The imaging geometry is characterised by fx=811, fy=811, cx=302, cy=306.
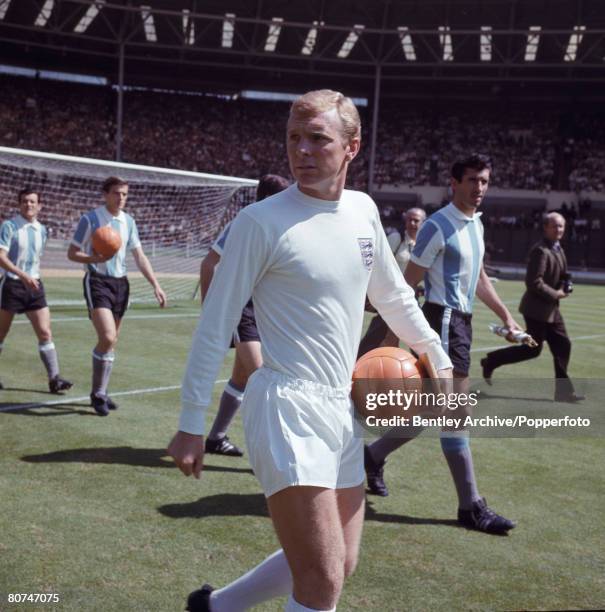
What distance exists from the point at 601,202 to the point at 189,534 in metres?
39.8

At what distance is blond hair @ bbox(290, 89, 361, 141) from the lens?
2.79 meters

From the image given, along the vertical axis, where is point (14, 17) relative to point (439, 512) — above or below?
above

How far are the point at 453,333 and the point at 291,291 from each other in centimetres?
283

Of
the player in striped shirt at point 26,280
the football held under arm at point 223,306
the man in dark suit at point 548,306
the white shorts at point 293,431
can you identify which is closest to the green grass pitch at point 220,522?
the player in striped shirt at point 26,280

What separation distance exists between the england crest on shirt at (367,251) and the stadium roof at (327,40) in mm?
35117

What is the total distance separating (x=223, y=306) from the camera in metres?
2.73

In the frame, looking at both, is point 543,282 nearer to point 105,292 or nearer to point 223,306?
point 105,292

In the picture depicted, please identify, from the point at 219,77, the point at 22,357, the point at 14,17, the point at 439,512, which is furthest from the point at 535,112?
the point at 439,512

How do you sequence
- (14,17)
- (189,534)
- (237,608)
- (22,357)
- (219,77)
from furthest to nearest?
(219,77) → (14,17) → (22,357) → (189,534) → (237,608)

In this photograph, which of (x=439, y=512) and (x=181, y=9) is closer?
(x=439, y=512)

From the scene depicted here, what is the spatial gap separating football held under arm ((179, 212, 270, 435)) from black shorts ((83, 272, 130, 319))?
5219 millimetres

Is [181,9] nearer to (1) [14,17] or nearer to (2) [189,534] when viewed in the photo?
(1) [14,17]

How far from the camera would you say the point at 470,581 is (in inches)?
164

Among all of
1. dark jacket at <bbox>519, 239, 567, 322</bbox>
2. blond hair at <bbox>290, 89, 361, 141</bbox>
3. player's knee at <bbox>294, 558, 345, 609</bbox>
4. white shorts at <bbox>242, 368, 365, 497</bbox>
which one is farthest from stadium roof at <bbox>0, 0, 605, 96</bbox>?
player's knee at <bbox>294, 558, 345, 609</bbox>
